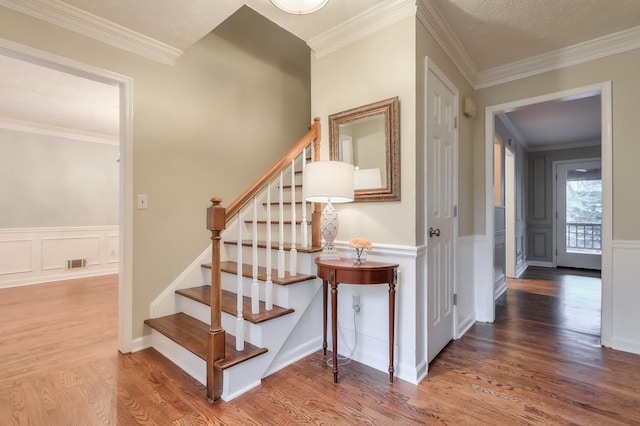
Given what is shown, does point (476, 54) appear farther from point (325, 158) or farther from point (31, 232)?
point (31, 232)

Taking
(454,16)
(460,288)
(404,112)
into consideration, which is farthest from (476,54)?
(460,288)

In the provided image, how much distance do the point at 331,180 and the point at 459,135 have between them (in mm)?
1475

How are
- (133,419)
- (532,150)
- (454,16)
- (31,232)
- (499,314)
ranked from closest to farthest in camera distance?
1. (133,419)
2. (454,16)
3. (499,314)
4. (31,232)
5. (532,150)

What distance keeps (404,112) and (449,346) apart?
1866 millimetres

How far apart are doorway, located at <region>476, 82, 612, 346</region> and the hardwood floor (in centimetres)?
30

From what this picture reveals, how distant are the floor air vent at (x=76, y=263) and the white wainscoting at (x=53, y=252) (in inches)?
1.6

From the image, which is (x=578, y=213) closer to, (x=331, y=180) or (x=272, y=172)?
(x=331, y=180)

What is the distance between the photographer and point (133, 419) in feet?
5.18

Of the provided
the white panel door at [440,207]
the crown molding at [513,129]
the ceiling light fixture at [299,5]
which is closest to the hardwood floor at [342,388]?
the white panel door at [440,207]

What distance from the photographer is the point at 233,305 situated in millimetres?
2156

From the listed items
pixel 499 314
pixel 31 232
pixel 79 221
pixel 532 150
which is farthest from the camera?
pixel 532 150

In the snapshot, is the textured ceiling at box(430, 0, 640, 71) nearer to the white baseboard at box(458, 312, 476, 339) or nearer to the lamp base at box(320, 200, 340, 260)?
the lamp base at box(320, 200, 340, 260)

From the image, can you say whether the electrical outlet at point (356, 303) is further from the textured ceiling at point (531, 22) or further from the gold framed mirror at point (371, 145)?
the textured ceiling at point (531, 22)

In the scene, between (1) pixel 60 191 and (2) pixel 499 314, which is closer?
(2) pixel 499 314
